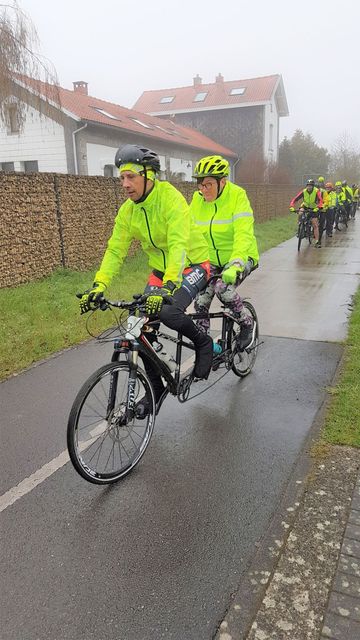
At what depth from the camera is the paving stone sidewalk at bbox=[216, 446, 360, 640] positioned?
2.23 m

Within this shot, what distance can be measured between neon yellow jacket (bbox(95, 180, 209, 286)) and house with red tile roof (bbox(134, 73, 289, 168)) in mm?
38003

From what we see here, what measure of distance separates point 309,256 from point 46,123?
1298 centimetres

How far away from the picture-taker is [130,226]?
147 inches

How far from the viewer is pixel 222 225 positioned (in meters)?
4.70

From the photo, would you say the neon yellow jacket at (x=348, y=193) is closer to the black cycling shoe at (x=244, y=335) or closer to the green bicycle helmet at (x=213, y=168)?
the black cycling shoe at (x=244, y=335)

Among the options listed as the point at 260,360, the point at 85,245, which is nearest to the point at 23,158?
the point at 85,245

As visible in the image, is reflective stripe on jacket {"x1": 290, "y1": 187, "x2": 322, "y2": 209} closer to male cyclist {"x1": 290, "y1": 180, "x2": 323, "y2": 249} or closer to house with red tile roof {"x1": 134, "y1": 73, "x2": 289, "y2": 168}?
male cyclist {"x1": 290, "y1": 180, "x2": 323, "y2": 249}

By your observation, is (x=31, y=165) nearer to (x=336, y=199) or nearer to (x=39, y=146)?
(x=39, y=146)

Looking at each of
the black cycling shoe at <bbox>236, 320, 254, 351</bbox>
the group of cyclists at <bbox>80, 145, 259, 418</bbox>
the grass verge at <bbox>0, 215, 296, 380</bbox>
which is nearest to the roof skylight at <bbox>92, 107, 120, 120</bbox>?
Answer: the grass verge at <bbox>0, 215, 296, 380</bbox>

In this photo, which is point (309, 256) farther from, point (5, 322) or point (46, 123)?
point (46, 123)

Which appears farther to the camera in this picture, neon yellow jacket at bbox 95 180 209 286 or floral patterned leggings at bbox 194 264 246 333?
floral patterned leggings at bbox 194 264 246 333

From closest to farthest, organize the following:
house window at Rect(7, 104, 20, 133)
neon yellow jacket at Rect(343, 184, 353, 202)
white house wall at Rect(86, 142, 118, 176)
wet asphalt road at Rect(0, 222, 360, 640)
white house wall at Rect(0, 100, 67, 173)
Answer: wet asphalt road at Rect(0, 222, 360, 640)
house window at Rect(7, 104, 20, 133)
white house wall at Rect(0, 100, 67, 173)
white house wall at Rect(86, 142, 118, 176)
neon yellow jacket at Rect(343, 184, 353, 202)

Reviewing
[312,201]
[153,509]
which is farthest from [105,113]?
[153,509]

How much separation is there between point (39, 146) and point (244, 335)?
19235mm
